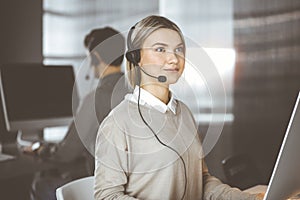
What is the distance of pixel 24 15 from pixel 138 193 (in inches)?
90.9

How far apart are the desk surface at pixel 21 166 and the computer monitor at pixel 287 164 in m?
1.26

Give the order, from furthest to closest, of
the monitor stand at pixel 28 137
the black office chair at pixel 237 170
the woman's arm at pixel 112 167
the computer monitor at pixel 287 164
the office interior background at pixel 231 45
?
the office interior background at pixel 231 45, the monitor stand at pixel 28 137, the black office chair at pixel 237 170, the woman's arm at pixel 112 167, the computer monitor at pixel 287 164

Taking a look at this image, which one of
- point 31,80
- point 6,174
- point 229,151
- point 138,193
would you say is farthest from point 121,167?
point 229,151

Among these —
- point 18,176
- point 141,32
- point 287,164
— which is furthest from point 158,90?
point 18,176

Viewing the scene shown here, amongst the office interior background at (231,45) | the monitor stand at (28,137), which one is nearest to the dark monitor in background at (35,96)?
the monitor stand at (28,137)

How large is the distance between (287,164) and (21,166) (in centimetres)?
141

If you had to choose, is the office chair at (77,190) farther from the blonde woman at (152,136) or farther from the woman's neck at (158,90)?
the woman's neck at (158,90)

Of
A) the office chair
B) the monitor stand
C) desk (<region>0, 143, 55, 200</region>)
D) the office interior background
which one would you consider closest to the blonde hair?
the office chair

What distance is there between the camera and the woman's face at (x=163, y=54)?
1114mm

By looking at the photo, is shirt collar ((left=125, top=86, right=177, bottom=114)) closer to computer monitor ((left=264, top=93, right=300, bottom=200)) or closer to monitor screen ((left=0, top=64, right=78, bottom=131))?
computer monitor ((left=264, top=93, right=300, bottom=200))

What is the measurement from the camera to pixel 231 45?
340 cm

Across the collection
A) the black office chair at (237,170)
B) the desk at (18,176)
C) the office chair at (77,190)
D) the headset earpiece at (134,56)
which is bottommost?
the desk at (18,176)

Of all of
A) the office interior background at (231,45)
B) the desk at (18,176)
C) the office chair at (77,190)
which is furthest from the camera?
the office interior background at (231,45)

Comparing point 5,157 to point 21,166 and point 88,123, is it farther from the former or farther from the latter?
point 88,123
